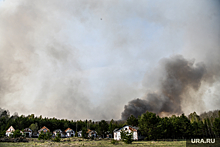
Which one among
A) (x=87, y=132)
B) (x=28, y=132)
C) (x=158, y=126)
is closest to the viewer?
(x=158, y=126)

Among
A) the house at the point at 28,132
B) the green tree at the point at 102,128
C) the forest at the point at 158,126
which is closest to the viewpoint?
the forest at the point at 158,126

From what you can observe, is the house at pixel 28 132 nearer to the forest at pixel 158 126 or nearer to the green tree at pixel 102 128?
the forest at pixel 158 126

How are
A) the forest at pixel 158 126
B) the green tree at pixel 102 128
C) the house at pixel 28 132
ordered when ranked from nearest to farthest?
the forest at pixel 158 126 < the green tree at pixel 102 128 < the house at pixel 28 132

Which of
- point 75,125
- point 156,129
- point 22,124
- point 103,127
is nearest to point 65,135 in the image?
point 75,125

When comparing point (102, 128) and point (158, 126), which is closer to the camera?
point (158, 126)

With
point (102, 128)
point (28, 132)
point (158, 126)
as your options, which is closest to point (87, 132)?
point (102, 128)

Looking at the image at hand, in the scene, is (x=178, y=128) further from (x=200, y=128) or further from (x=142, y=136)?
(x=142, y=136)

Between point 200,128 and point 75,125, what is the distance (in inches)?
3608

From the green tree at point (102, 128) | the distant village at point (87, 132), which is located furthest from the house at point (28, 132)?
the green tree at point (102, 128)

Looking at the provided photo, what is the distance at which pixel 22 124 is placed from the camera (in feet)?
302

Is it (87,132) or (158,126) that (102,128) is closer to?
(87,132)

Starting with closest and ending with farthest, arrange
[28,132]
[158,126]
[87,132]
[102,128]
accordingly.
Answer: [158,126]
[102,128]
[28,132]
[87,132]

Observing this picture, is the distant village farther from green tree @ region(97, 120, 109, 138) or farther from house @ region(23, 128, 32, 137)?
green tree @ region(97, 120, 109, 138)

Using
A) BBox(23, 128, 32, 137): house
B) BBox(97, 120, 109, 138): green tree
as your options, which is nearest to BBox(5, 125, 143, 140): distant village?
BBox(23, 128, 32, 137): house
